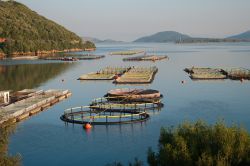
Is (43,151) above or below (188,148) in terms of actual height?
below

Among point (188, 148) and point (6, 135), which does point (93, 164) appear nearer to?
point (6, 135)

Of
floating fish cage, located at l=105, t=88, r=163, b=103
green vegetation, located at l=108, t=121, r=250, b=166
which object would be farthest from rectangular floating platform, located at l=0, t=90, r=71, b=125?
green vegetation, located at l=108, t=121, r=250, b=166

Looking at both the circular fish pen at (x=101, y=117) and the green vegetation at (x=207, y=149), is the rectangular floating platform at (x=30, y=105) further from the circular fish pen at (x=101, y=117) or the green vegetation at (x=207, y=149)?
the green vegetation at (x=207, y=149)

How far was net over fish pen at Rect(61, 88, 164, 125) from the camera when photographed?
45000 millimetres

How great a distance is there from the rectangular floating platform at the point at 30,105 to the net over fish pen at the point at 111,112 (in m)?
4.15

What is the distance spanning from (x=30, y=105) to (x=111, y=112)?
1001 cm

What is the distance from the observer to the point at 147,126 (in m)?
43.0

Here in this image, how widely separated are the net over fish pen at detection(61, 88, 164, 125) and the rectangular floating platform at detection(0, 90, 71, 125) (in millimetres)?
4146

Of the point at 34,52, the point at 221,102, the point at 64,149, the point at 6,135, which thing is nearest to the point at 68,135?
the point at 64,149

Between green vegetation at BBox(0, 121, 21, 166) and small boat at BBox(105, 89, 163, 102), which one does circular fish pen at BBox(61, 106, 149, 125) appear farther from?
green vegetation at BBox(0, 121, 21, 166)

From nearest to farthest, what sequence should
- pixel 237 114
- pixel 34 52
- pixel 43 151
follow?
pixel 43 151 < pixel 237 114 < pixel 34 52

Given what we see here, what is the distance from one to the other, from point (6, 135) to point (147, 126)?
2143 centimetres

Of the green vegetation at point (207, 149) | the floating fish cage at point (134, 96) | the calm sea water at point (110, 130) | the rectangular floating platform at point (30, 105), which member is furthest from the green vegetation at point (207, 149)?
the floating fish cage at point (134, 96)

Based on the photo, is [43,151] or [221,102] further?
[221,102]
